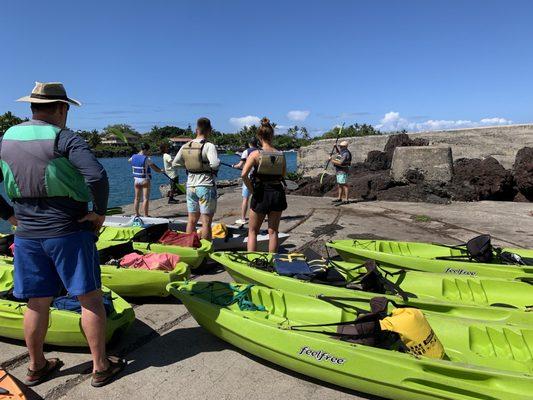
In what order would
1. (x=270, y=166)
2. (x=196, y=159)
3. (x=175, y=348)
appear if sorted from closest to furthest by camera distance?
(x=175, y=348) < (x=270, y=166) < (x=196, y=159)

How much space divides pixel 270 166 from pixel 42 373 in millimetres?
3057

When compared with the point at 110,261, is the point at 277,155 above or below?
above

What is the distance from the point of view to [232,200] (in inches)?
497

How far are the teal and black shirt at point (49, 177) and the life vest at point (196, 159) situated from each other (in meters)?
2.82

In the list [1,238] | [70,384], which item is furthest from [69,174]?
[1,238]

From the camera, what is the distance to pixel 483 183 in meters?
12.5

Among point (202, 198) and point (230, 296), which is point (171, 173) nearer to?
point (202, 198)

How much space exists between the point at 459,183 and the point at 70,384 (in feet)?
41.3

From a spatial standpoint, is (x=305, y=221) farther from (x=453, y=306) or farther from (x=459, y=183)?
(x=459, y=183)

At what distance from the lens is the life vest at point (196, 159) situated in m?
5.35

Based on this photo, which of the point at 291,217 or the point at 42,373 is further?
the point at 291,217

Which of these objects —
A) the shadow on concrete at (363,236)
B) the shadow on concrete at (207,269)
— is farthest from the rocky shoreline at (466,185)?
the shadow on concrete at (207,269)

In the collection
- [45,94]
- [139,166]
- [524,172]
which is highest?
[45,94]

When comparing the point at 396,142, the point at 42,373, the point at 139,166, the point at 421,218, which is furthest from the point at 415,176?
the point at 42,373
